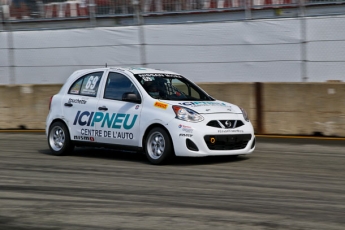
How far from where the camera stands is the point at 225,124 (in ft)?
33.3

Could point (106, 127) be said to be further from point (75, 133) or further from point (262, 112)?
point (262, 112)

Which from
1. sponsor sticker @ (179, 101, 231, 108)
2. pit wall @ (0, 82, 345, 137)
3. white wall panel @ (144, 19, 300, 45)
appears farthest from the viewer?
white wall panel @ (144, 19, 300, 45)

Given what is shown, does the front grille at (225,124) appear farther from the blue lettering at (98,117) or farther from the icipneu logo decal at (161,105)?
the blue lettering at (98,117)

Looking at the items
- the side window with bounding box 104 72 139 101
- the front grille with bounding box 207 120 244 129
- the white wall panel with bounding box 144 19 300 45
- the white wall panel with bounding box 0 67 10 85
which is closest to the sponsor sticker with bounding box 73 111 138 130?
the side window with bounding box 104 72 139 101

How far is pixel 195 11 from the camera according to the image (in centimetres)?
1964

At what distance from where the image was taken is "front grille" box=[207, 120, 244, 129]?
1004 centimetres

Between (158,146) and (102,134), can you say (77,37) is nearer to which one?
(102,134)

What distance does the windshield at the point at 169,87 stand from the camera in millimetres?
10691

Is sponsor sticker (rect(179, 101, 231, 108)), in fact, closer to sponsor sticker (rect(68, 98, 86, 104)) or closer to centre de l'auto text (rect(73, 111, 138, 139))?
centre de l'auto text (rect(73, 111, 138, 139))

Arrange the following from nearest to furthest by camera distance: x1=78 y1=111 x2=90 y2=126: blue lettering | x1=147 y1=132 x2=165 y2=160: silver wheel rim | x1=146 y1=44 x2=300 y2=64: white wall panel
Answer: x1=147 y1=132 x2=165 y2=160: silver wheel rim, x1=78 y1=111 x2=90 y2=126: blue lettering, x1=146 y1=44 x2=300 y2=64: white wall panel

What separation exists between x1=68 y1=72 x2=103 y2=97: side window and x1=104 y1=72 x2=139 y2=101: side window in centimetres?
27

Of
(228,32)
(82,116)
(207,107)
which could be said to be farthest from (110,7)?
(207,107)

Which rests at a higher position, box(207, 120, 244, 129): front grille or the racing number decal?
the racing number decal

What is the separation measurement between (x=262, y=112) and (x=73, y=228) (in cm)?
855
